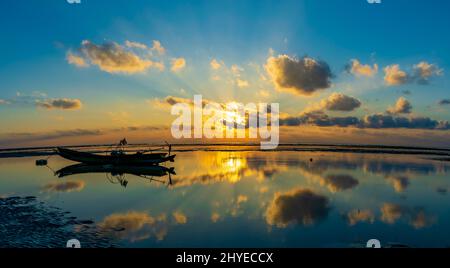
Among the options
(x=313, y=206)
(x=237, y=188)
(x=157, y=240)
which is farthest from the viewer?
(x=237, y=188)

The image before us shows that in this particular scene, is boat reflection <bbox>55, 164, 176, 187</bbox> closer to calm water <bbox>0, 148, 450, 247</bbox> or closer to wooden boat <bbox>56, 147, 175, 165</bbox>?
wooden boat <bbox>56, 147, 175, 165</bbox>

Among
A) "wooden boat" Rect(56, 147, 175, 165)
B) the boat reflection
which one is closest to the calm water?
the boat reflection

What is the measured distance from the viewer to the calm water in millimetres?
12570

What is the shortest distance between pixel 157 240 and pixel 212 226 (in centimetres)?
287

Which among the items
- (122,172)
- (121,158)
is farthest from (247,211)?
(121,158)

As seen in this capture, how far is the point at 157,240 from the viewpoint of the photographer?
12.3 metres

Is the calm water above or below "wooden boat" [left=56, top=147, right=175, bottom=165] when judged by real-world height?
below

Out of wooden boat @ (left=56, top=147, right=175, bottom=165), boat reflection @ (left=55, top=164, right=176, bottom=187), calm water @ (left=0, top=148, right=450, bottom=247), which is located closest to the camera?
calm water @ (left=0, top=148, right=450, bottom=247)

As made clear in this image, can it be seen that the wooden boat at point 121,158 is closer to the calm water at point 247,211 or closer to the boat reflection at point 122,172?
the boat reflection at point 122,172

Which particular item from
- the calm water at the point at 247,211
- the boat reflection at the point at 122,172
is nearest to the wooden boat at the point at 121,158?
the boat reflection at the point at 122,172

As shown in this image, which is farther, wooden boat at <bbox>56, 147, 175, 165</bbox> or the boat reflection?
wooden boat at <bbox>56, 147, 175, 165</bbox>
